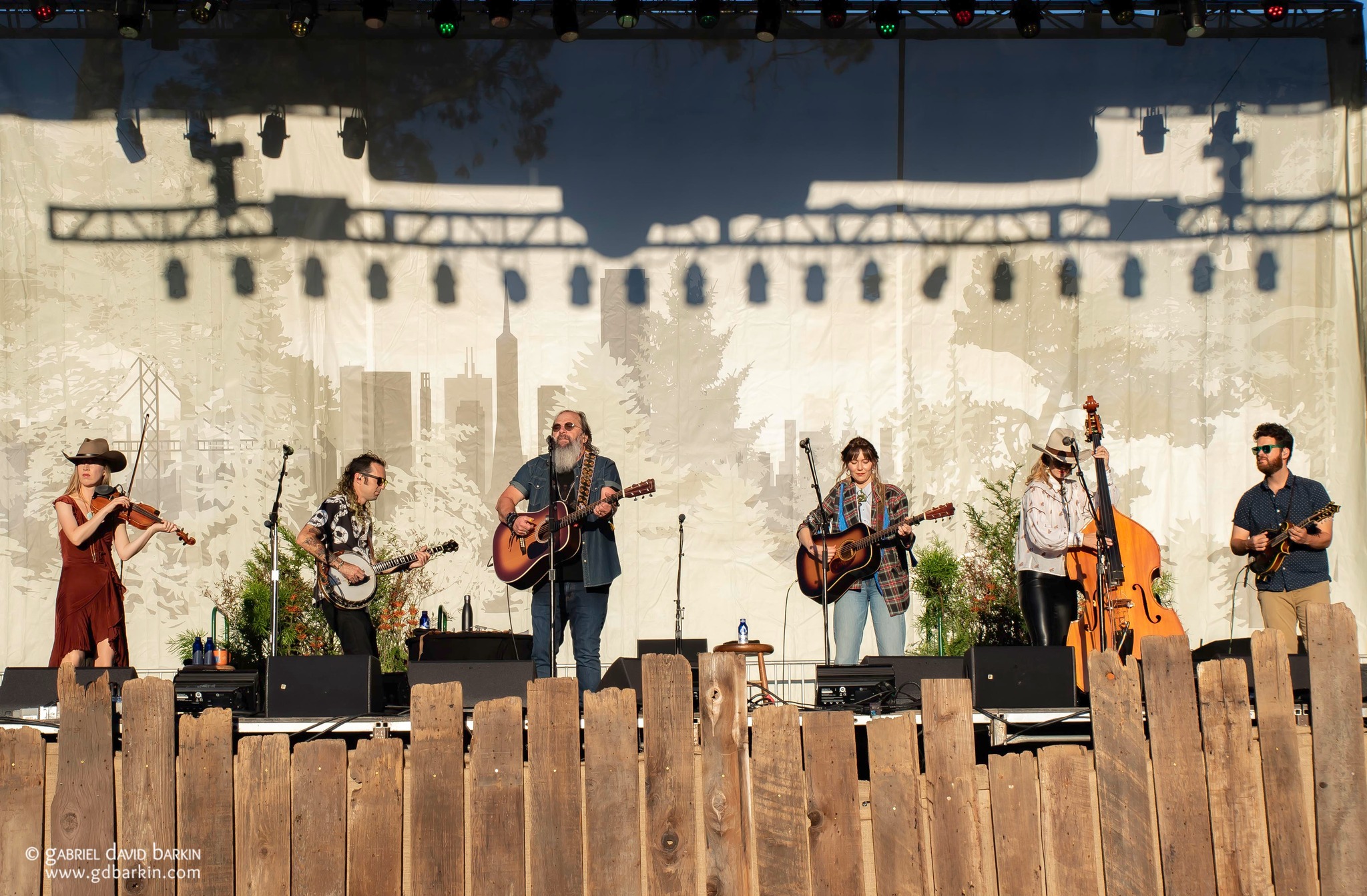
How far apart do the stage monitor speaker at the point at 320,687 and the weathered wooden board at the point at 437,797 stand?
1.55 meters

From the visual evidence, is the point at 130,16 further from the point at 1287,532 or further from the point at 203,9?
the point at 1287,532

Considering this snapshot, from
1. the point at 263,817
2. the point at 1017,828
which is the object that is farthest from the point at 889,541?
the point at 263,817

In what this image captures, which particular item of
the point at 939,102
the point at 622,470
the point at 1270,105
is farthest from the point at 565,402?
the point at 1270,105

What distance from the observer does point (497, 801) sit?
3.40 metres

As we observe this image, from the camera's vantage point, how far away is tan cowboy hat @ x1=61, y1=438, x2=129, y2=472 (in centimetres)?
675

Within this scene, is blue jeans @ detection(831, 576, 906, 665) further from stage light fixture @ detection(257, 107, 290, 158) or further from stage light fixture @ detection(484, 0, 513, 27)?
stage light fixture @ detection(257, 107, 290, 158)

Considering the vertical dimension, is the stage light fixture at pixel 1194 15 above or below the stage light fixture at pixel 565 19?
below

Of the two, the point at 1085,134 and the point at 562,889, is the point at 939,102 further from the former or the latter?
the point at 562,889

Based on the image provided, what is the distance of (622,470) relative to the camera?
361 inches

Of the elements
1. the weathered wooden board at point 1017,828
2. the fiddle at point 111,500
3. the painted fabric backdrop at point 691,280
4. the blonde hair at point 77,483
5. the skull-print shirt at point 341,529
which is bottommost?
the weathered wooden board at point 1017,828

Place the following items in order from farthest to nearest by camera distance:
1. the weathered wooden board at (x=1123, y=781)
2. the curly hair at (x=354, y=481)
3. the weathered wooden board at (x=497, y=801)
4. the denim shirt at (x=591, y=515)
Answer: the curly hair at (x=354, y=481) → the denim shirt at (x=591, y=515) → the weathered wooden board at (x=1123, y=781) → the weathered wooden board at (x=497, y=801)

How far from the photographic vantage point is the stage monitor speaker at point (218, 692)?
→ 512 cm

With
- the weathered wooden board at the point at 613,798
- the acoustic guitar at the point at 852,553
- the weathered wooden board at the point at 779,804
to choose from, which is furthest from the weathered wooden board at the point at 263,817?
the acoustic guitar at the point at 852,553

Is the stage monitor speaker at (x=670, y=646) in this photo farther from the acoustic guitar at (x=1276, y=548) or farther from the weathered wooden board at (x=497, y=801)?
the weathered wooden board at (x=497, y=801)
